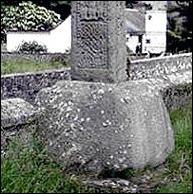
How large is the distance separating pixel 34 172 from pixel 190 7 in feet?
123

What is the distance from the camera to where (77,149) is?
5.21m

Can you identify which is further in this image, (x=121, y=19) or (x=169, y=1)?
(x=169, y=1)

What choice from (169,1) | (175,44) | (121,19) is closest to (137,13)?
(169,1)

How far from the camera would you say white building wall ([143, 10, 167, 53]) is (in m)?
49.7

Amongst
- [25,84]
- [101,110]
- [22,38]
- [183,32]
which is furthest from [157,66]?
[183,32]

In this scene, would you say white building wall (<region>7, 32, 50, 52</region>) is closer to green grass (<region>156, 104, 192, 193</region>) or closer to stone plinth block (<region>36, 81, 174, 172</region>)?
green grass (<region>156, 104, 192, 193</region>)

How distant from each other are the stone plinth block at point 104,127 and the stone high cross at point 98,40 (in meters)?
0.19

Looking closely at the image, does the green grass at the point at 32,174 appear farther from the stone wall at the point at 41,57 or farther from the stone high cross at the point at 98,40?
the stone wall at the point at 41,57

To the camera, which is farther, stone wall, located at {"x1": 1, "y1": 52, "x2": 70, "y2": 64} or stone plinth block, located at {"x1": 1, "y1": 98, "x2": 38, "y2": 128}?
stone wall, located at {"x1": 1, "y1": 52, "x2": 70, "y2": 64}

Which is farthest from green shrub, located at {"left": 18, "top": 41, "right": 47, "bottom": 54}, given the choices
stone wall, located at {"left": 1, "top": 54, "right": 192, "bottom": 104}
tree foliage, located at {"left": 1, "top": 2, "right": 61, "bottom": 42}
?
stone wall, located at {"left": 1, "top": 54, "right": 192, "bottom": 104}

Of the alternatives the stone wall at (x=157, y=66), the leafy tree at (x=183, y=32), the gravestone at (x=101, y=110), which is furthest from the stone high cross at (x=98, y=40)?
the leafy tree at (x=183, y=32)

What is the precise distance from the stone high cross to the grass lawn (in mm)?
703

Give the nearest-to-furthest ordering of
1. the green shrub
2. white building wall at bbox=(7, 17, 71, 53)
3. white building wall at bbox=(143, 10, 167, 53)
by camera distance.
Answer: the green shrub → white building wall at bbox=(7, 17, 71, 53) → white building wall at bbox=(143, 10, 167, 53)

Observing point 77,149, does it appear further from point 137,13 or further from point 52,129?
point 137,13
